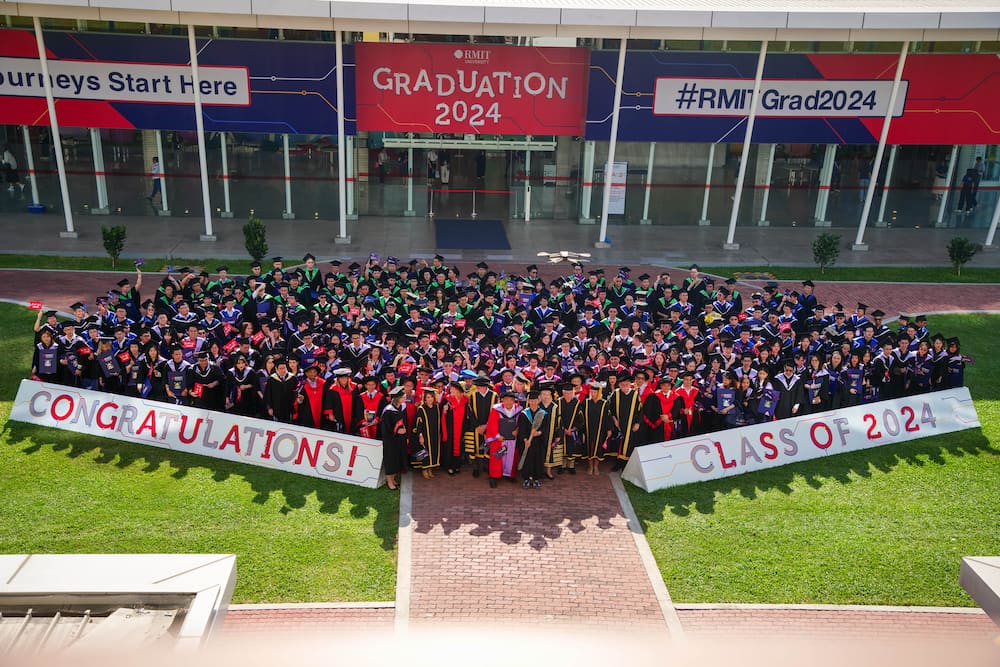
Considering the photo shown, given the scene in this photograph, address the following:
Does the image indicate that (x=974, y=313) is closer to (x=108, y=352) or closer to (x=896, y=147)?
(x=896, y=147)

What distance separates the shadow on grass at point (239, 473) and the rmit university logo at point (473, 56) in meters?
13.2

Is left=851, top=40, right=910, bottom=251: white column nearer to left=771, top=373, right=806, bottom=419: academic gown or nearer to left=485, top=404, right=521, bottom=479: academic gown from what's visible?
left=771, top=373, right=806, bottom=419: academic gown

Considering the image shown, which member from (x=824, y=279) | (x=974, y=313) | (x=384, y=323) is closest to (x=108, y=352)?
(x=384, y=323)

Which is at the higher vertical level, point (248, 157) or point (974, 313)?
point (248, 157)

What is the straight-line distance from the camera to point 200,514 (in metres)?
9.62

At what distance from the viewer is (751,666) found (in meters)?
1.46

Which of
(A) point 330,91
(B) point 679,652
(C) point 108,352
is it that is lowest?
(C) point 108,352

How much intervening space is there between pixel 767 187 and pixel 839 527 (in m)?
16.2

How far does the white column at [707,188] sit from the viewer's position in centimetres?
2383

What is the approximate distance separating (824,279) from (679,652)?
1930 centimetres

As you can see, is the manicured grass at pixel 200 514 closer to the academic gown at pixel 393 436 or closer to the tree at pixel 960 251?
the academic gown at pixel 393 436

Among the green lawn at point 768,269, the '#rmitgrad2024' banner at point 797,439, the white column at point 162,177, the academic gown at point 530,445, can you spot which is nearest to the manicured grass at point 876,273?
the green lawn at point 768,269

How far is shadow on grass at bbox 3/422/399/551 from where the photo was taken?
9.82m

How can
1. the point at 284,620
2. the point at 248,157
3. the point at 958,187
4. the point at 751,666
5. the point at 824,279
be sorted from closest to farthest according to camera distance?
the point at 751,666, the point at 284,620, the point at 824,279, the point at 248,157, the point at 958,187
